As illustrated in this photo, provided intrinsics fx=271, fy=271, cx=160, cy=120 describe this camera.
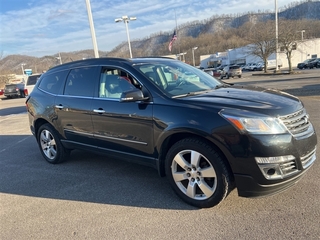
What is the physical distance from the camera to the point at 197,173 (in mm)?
3186

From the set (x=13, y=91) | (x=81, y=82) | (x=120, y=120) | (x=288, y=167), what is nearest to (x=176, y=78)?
(x=120, y=120)

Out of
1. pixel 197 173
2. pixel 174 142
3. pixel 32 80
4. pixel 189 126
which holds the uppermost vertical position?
pixel 32 80

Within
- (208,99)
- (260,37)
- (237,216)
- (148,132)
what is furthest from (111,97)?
(260,37)

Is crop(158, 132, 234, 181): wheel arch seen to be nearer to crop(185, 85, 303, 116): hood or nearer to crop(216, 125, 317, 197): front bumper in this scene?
crop(216, 125, 317, 197): front bumper

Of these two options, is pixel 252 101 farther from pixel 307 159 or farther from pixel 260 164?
pixel 307 159

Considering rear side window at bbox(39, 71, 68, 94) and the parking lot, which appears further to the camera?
rear side window at bbox(39, 71, 68, 94)

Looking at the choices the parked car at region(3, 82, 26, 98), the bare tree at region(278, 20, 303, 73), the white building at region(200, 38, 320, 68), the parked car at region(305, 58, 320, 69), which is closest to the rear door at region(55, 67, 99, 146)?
the parked car at region(3, 82, 26, 98)

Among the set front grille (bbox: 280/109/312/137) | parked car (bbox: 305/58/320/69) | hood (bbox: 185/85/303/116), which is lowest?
parked car (bbox: 305/58/320/69)

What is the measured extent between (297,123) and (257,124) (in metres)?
0.57

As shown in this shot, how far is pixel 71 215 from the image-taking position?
3332mm

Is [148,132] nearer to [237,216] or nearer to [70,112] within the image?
[237,216]

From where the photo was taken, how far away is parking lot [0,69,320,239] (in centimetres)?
279

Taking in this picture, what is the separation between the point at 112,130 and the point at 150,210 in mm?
1293

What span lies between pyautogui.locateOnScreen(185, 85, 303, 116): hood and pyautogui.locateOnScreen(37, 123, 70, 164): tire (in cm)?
293
